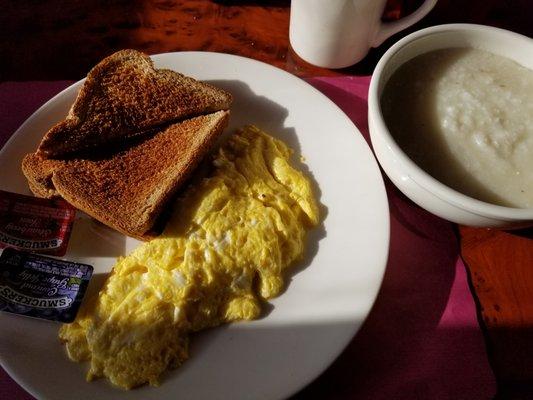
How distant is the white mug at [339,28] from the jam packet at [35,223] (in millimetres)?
894

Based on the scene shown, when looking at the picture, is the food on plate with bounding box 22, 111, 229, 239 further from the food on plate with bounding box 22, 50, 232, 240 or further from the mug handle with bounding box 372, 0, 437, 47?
the mug handle with bounding box 372, 0, 437, 47

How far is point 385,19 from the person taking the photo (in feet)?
5.69

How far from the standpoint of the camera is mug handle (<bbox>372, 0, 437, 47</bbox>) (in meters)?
1.42

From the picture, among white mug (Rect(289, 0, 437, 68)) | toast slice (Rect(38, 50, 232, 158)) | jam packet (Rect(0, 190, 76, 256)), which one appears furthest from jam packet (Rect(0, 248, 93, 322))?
white mug (Rect(289, 0, 437, 68))

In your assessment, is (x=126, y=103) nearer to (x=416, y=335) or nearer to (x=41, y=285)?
(x=41, y=285)

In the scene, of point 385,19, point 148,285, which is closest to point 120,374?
point 148,285

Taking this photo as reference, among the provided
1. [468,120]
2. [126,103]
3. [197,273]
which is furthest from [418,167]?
[126,103]

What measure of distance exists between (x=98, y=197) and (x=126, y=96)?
1.08ft

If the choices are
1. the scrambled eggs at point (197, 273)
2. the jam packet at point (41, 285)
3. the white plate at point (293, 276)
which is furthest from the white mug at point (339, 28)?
the jam packet at point (41, 285)

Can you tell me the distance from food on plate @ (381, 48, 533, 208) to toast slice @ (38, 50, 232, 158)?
21.0 inches

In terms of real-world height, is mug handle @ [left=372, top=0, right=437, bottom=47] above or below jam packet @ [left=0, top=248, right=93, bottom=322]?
above

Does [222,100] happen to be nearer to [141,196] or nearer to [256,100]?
[256,100]

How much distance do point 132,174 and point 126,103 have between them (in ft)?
0.74

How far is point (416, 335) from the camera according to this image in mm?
1146
